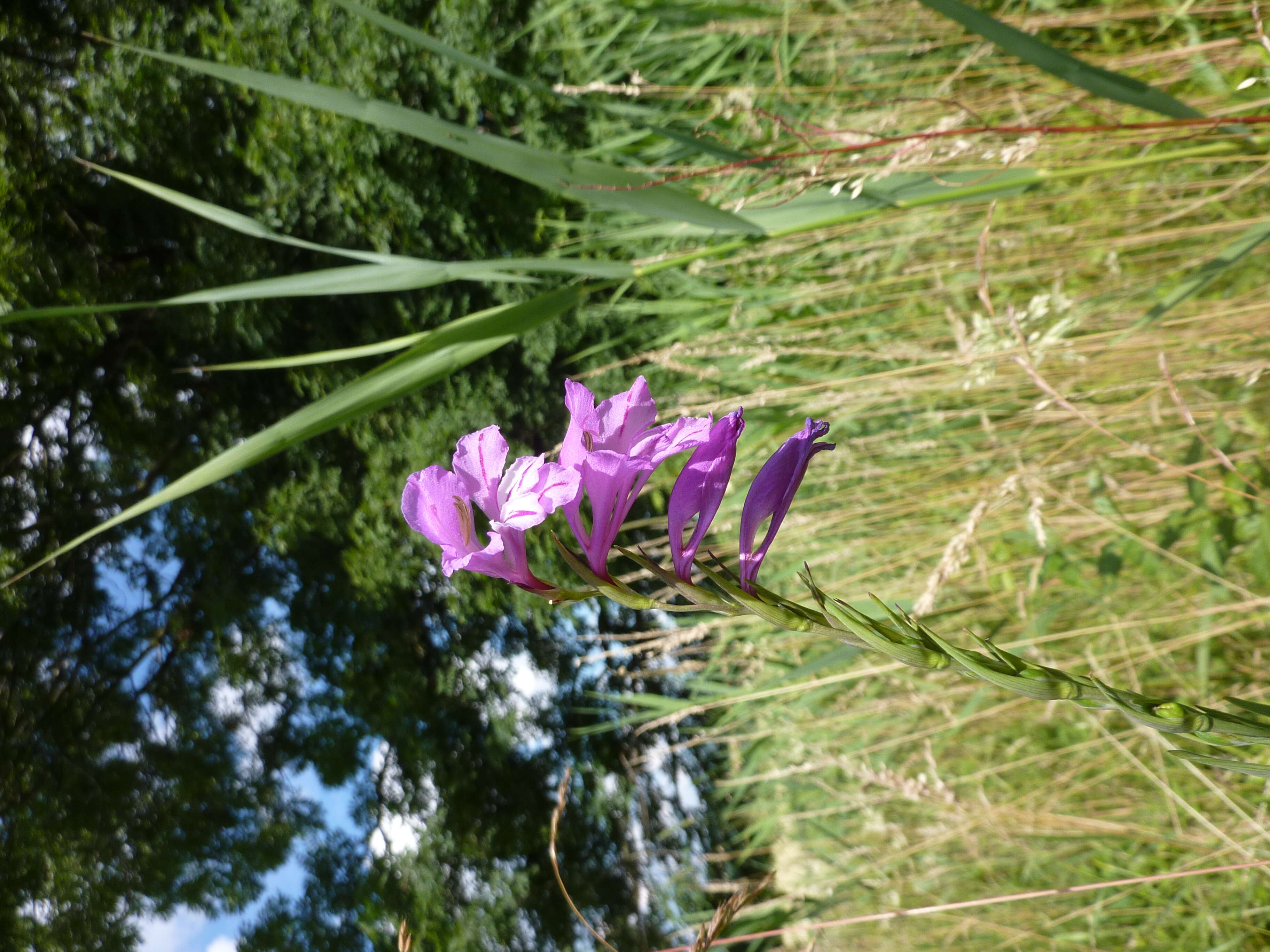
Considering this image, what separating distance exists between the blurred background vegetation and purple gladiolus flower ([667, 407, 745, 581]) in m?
0.51

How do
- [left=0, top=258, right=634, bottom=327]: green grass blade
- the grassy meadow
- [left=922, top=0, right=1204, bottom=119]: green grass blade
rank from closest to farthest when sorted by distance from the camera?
[left=922, top=0, right=1204, bottom=119]: green grass blade, [left=0, top=258, right=634, bottom=327]: green grass blade, the grassy meadow

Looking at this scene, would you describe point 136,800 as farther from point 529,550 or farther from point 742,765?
point 742,765

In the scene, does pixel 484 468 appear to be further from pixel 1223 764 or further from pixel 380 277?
pixel 380 277

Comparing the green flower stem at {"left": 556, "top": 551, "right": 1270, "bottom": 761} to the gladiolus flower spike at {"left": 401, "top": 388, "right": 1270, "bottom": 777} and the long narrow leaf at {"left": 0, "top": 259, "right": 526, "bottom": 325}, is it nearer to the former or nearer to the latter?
the gladiolus flower spike at {"left": 401, "top": 388, "right": 1270, "bottom": 777}

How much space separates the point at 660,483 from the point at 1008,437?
1.72 m

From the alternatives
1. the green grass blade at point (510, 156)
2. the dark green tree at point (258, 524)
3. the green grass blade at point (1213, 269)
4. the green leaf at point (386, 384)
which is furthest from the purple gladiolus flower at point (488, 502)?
the dark green tree at point (258, 524)

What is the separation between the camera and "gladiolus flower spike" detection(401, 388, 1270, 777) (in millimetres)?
395

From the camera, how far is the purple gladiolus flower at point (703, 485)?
1.51ft

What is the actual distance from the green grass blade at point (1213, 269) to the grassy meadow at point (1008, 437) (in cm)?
2

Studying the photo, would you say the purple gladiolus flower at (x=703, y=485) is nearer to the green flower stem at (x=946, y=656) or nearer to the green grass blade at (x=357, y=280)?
the green flower stem at (x=946, y=656)

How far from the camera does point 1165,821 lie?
5.67 ft

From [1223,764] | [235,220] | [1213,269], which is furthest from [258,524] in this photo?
[1223,764]

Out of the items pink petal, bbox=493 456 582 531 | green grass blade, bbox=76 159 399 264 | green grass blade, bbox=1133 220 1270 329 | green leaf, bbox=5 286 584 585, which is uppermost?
green grass blade, bbox=76 159 399 264

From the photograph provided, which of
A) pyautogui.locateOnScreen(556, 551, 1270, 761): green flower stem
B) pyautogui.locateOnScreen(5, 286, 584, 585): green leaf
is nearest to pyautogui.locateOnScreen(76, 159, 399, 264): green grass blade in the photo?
pyautogui.locateOnScreen(5, 286, 584, 585): green leaf
